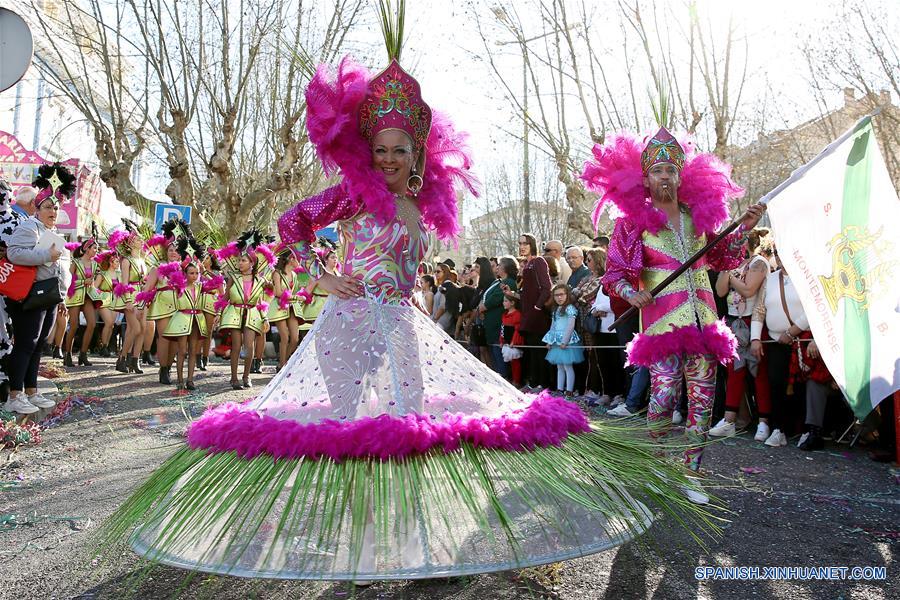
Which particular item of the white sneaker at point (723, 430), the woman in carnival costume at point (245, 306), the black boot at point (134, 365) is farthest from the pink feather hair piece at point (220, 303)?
the white sneaker at point (723, 430)

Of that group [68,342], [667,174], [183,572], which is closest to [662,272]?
[667,174]

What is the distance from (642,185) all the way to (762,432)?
2.90 meters

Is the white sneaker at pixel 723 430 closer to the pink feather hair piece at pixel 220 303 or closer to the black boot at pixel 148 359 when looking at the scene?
the pink feather hair piece at pixel 220 303

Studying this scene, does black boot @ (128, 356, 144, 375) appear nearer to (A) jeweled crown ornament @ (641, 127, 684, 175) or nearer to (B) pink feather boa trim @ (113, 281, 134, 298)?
(B) pink feather boa trim @ (113, 281, 134, 298)

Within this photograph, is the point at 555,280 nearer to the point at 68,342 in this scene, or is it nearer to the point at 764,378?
the point at 764,378

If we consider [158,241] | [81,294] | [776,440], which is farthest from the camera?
[81,294]

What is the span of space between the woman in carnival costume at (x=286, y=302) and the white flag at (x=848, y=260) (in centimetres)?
713

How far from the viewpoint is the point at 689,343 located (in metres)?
3.64

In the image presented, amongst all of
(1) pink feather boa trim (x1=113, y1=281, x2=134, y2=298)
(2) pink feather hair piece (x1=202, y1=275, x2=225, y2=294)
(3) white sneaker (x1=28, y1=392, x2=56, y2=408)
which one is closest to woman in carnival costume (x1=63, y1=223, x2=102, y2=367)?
(1) pink feather boa trim (x1=113, y1=281, x2=134, y2=298)

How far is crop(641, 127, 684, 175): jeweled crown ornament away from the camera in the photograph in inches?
151

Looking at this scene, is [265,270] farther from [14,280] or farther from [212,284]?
[14,280]

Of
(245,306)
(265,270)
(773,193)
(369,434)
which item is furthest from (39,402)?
(773,193)

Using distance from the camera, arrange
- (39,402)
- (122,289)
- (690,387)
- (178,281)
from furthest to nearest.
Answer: (122,289) → (178,281) → (39,402) → (690,387)

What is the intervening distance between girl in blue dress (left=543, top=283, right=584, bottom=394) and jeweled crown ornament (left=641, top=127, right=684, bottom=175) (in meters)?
4.16
